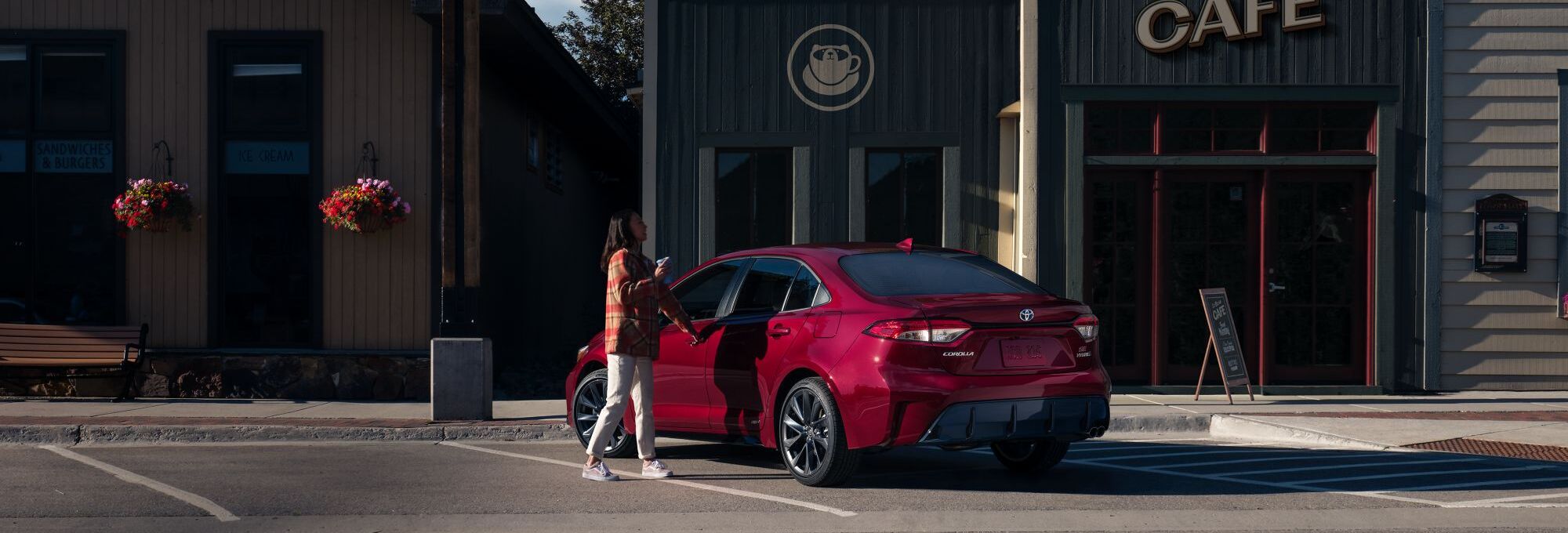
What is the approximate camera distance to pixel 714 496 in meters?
7.46

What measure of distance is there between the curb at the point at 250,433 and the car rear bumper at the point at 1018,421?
461 cm

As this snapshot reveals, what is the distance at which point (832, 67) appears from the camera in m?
14.2

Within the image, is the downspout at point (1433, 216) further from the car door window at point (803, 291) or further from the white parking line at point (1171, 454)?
the car door window at point (803, 291)

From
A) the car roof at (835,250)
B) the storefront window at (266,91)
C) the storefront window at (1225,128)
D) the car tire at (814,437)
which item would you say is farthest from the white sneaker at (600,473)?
the storefront window at (1225,128)

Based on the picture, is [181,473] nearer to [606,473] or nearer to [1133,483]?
[606,473]

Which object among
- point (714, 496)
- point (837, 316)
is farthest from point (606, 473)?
point (837, 316)

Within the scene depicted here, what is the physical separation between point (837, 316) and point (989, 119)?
7132 mm

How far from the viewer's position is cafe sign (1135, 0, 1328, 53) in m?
13.5

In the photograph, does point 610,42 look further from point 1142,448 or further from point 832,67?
point 1142,448

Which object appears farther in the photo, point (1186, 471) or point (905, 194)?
point (905, 194)

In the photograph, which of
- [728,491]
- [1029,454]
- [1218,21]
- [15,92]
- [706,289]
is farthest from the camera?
[1218,21]

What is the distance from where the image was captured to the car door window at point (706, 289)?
341 inches

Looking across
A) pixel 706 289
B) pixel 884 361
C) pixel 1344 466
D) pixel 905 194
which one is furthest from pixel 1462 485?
pixel 905 194

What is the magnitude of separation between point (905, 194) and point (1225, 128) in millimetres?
3287
